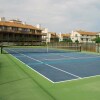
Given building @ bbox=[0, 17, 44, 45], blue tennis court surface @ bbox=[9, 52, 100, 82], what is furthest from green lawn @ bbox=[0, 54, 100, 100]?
building @ bbox=[0, 17, 44, 45]

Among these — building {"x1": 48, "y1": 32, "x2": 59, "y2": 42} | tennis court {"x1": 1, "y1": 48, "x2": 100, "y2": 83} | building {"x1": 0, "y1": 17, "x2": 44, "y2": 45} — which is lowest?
tennis court {"x1": 1, "y1": 48, "x2": 100, "y2": 83}

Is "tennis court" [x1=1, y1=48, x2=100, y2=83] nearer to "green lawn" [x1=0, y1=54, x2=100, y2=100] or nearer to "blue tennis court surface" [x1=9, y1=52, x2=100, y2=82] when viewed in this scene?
"blue tennis court surface" [x1=9, y1=52, x2=100, y2=82]

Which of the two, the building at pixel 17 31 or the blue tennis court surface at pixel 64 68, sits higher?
the building at pixel 17 31

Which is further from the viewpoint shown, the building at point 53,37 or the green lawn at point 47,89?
the building at point 53,37

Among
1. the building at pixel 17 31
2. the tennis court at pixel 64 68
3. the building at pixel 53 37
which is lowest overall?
the tennis court at pixel 64 68

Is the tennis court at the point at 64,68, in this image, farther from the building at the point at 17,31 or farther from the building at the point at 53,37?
the building at the point at 17,31

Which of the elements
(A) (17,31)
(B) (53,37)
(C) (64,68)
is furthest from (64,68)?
(B) (53,37)

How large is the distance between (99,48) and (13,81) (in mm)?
28012

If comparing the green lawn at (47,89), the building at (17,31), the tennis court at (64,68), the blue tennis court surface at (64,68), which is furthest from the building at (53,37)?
the green lawn at (47,89)

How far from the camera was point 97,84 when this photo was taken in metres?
9.66

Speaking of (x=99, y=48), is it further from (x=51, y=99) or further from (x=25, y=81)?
(x=51, y=99)

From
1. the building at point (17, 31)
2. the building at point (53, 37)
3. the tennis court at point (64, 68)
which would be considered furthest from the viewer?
the building at point (17, 31)

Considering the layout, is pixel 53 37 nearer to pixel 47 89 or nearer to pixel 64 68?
pixel 64 68

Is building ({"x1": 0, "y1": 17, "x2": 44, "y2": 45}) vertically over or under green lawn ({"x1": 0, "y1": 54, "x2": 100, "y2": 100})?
over
